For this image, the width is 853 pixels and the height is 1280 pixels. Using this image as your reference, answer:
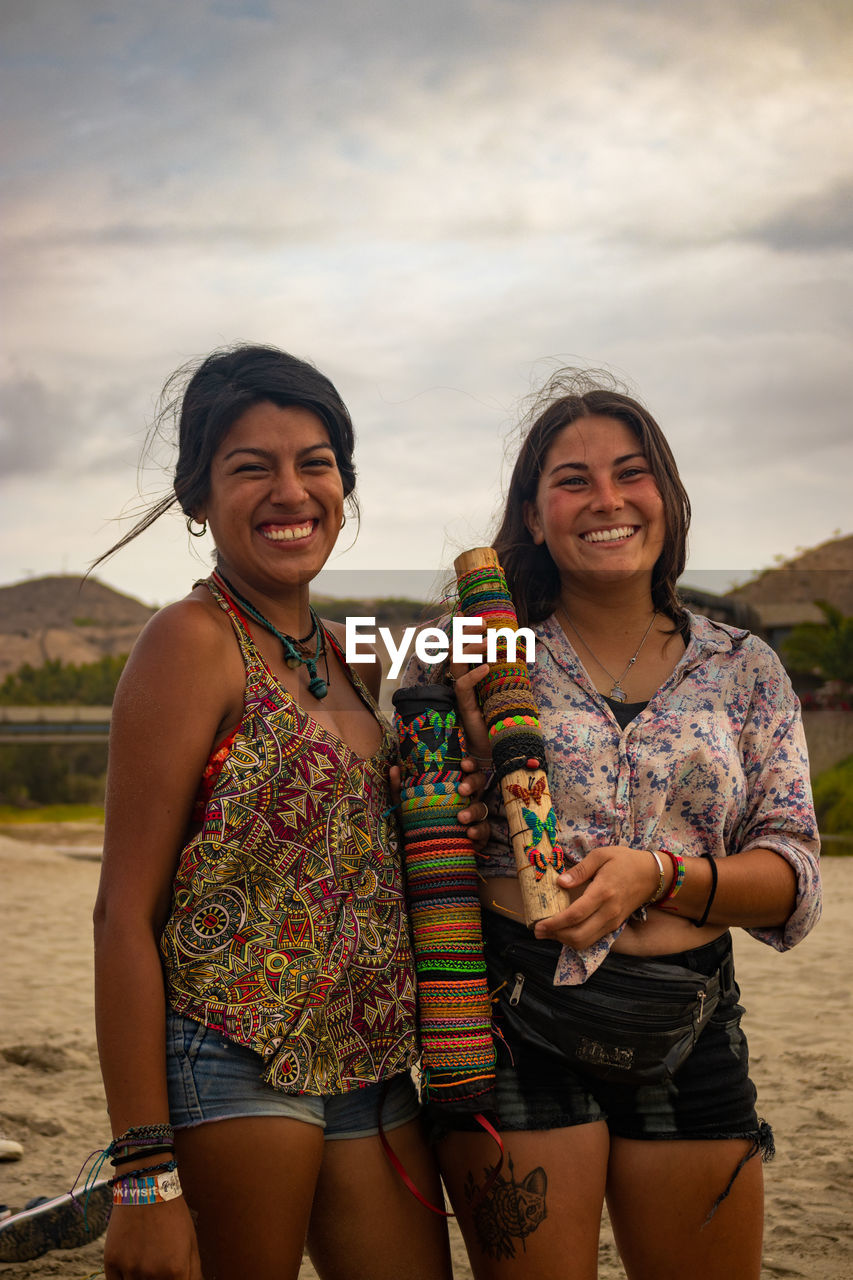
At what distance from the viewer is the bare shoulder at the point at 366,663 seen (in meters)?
2.71

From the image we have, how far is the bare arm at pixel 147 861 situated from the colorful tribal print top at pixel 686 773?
71cm

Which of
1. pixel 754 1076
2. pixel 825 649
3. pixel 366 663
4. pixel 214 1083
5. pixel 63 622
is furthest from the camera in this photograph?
pixel 63 622

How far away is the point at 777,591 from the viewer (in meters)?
32.9

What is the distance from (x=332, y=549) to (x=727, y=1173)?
1574mm

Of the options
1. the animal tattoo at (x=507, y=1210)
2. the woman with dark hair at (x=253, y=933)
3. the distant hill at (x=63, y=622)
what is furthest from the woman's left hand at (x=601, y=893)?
the distant hill at (x=63, y=622)

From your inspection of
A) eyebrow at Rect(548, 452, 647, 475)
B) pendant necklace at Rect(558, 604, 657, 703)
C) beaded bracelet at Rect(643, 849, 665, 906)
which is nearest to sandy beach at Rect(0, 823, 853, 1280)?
beaded bracelet at Rect(643, 849, 665, 906)

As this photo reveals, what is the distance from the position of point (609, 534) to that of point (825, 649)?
69.8ft

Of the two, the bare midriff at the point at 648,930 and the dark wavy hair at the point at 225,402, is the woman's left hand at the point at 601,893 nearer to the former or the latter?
the bare midriff at the point at 648,930

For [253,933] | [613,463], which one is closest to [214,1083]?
[253,933]

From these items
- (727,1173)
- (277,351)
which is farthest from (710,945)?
(277,351)

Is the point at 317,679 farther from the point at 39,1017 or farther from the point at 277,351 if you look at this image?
the point at 39,1017

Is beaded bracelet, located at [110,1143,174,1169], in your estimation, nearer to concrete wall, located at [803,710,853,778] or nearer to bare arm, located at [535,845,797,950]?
bare arm, located at [535,845,797,950]

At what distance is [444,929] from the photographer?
226cm

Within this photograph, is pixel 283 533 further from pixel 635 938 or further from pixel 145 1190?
pixel 145 1190
